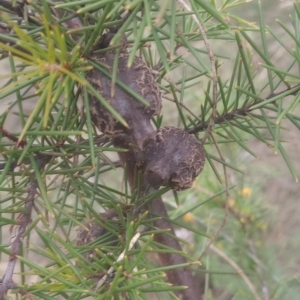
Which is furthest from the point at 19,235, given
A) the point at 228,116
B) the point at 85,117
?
the point at 228,116

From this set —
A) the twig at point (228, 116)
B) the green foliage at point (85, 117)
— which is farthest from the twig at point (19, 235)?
the twig at point (228, 116)

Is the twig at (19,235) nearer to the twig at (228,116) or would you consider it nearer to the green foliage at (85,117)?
the green foliage at (85,117)

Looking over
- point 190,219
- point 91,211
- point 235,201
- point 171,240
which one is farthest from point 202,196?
point 91,211

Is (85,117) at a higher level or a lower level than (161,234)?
higher

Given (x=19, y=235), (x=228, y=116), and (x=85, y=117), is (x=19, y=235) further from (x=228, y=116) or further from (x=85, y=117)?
(x=228, y=116)

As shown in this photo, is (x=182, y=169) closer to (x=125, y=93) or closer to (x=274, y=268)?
(x=125, y=93)

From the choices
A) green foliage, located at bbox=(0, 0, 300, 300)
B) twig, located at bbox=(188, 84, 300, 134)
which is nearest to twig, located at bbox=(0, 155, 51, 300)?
green foliage, located at bbox=(0, 0, 300, 300)

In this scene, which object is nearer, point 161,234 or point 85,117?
point 85,117

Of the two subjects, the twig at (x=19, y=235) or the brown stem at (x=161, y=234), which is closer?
the twig at (x=19, y=235)
